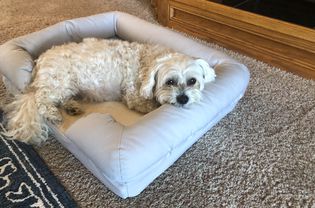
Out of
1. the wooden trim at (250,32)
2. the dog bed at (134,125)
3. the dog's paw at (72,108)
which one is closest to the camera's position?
the dog bed at (134,125)

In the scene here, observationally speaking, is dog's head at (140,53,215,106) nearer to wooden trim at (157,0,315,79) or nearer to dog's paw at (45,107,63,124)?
dog's paw at (45,107,63,124)

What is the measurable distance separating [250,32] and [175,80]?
3.29 ft

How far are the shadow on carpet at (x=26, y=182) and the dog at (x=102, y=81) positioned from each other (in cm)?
8

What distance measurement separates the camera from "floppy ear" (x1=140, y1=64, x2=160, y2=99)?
55.7 inches

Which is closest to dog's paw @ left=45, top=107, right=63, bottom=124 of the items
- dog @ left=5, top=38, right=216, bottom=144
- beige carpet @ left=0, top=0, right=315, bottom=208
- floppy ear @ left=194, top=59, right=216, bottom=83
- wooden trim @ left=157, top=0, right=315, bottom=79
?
dog @ left=5, top=38, right=216, bottom=144

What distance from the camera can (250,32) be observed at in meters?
2.14

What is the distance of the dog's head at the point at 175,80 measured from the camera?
1.38 m

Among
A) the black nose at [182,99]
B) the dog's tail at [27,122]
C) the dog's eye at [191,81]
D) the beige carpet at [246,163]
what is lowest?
the beige carpet at [246,163]

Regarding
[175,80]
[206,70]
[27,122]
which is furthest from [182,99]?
[27,122]

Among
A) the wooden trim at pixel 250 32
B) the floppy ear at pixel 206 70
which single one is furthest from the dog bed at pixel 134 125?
the wooden trim at pixel 250 32

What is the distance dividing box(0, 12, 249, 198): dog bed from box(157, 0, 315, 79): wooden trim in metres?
0.51

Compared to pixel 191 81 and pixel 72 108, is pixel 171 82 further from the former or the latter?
pixel 72 108

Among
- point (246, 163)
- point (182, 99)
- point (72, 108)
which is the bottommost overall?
point (246, 163)

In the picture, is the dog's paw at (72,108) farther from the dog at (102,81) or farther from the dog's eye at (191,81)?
the dog's eye at (191,81)
